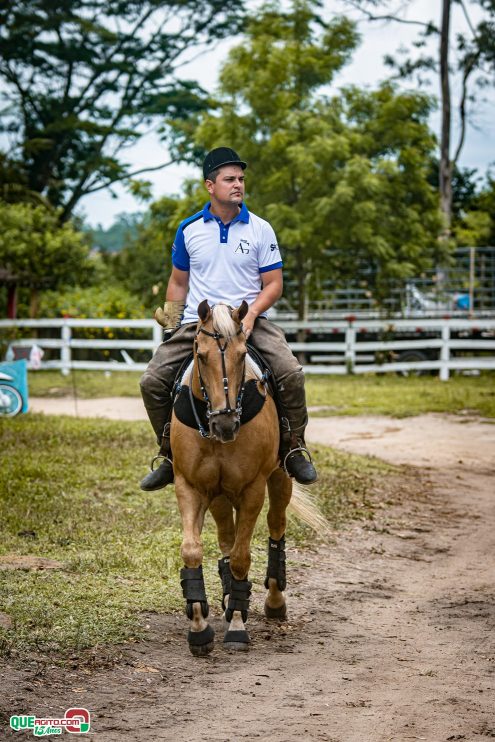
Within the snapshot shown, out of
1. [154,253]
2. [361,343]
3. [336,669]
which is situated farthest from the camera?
[154,253]

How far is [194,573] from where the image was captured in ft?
19.0

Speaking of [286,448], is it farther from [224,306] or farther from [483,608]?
[483,608]

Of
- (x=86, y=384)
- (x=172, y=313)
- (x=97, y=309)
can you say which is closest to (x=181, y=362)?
(x=172, y=313)

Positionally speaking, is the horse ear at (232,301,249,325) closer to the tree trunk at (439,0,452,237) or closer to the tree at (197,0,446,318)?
the tree at (197,0,446,318)

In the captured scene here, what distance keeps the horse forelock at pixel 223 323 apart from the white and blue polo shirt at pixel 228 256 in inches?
21.7

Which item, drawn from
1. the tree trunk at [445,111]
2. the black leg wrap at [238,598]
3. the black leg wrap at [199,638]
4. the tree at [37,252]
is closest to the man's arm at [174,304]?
the black leg wrap at [238,598]

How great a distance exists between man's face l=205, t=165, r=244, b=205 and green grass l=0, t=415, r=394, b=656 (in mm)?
Result: 2533

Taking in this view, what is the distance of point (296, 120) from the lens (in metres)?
24.2

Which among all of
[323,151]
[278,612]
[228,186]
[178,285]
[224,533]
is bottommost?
[278,612]

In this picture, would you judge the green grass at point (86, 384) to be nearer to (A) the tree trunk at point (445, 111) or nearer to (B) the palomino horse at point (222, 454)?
(A) the tree trunk at point (445, 111)

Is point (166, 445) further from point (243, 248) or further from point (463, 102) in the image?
point (463, 102)

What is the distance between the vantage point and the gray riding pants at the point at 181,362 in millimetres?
6301

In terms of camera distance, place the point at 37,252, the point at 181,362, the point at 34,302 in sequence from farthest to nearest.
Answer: the point at 34,302, the point at 37,252, the point at 181,362

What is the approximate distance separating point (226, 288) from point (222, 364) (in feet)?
2.63
